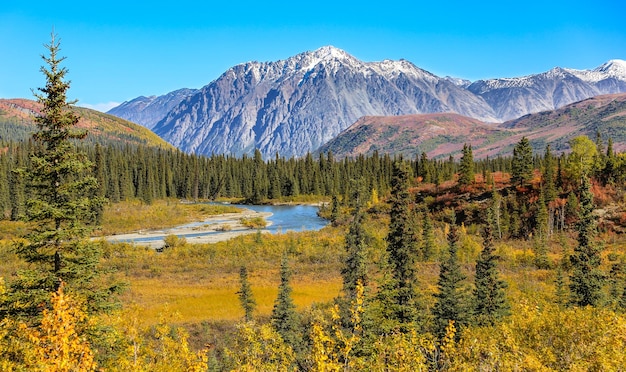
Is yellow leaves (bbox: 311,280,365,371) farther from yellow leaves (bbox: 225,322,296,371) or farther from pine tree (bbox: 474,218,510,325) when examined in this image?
pine tree (bbox: 474,218,510,325)

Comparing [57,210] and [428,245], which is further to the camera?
[428,245]

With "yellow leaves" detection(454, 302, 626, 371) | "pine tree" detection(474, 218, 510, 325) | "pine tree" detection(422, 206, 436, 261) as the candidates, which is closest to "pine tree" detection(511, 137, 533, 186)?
"pine tree" detection(422, 206, 436, 261)

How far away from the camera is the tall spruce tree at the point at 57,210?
1749 cm

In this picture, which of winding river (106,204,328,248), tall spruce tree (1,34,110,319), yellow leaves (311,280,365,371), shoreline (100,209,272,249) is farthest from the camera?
winding river (106,204,328,248)

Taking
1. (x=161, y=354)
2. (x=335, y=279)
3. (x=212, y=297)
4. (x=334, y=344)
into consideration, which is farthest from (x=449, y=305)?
(x=212, y=297)

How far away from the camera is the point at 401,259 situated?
3275 centimetres

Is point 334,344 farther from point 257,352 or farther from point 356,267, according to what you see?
point 356,267

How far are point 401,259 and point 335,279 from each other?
24.4m

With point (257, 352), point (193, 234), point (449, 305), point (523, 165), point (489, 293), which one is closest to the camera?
point (257, 352)

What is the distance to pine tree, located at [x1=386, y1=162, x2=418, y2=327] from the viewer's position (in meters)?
30.5

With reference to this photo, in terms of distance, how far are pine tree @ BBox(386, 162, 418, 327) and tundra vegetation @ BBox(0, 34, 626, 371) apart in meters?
0.13

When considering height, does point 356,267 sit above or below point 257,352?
below

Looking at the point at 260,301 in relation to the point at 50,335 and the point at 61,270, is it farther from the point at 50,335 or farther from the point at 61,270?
the point at 50,335

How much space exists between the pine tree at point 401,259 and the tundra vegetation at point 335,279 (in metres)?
0.13
